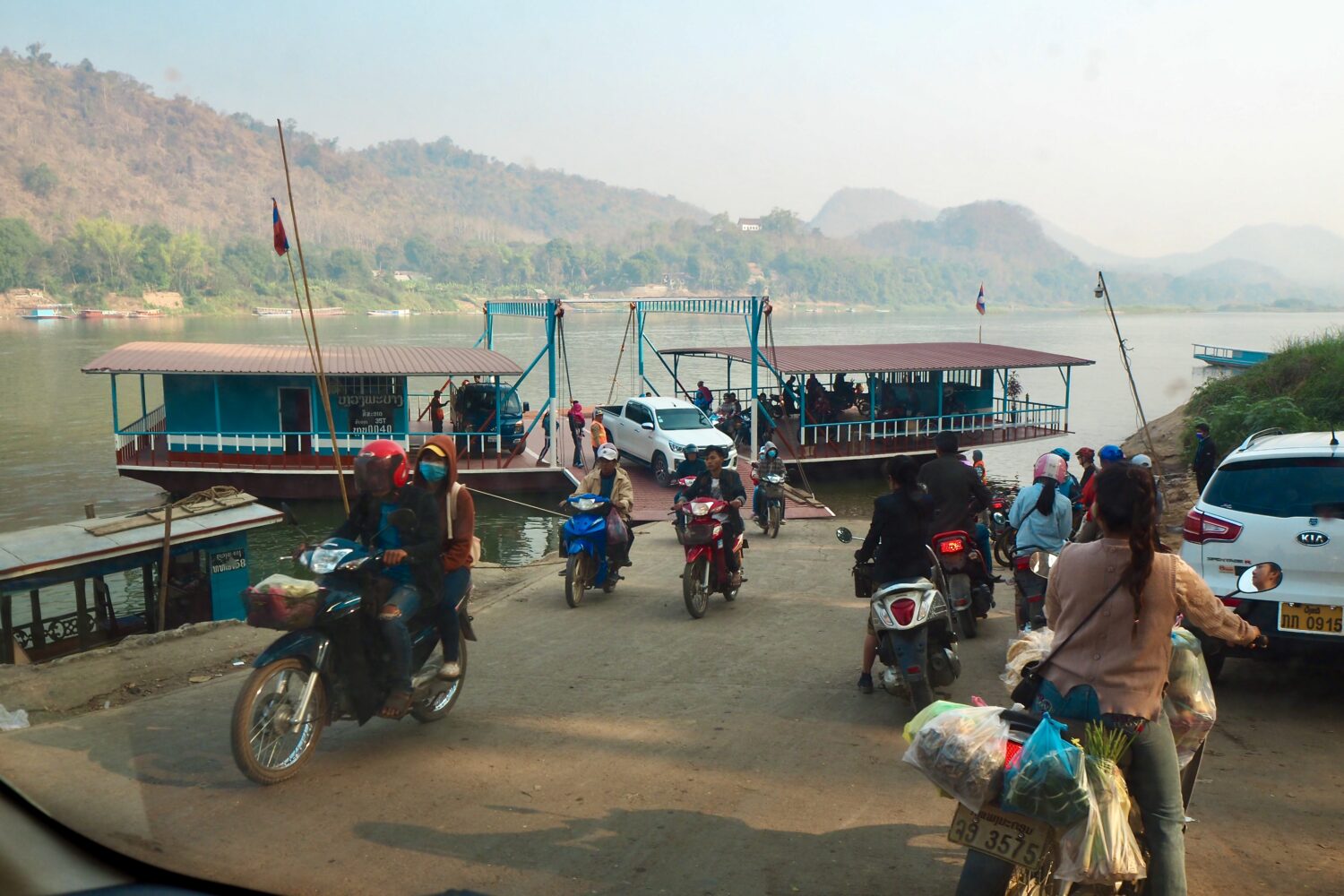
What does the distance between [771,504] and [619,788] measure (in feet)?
31.7

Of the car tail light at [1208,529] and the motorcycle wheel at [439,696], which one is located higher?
the car tail light at [1208,529]

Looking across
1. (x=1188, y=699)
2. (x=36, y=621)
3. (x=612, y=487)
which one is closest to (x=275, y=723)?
(x=1188, y=699)

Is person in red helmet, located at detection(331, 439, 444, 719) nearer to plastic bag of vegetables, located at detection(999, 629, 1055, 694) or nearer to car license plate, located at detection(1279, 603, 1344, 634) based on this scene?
plastic bag of vegetables, located at detection(999, 629, 1055, 694)

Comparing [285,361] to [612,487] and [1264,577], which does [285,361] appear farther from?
[1264,577]

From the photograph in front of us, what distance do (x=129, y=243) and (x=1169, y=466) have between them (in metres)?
102

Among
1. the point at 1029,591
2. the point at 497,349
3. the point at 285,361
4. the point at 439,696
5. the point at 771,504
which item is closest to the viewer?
the point at 439,696

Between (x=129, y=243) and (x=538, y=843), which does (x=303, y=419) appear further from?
(x=129, y=243)

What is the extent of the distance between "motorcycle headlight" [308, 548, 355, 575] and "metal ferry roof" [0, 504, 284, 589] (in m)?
5.02

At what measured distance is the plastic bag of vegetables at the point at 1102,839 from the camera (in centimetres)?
307

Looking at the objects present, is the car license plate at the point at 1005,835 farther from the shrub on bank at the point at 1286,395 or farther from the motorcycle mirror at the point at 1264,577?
the shrub on bank at the point at 1286,395

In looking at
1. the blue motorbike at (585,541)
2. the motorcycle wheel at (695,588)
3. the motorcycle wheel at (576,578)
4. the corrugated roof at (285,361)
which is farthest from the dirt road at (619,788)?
the corrugated roof at (285,361)

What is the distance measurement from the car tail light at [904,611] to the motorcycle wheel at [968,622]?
2259 millimetres

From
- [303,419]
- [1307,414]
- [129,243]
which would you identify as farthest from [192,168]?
[1307,414]

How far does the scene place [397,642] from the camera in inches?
199
